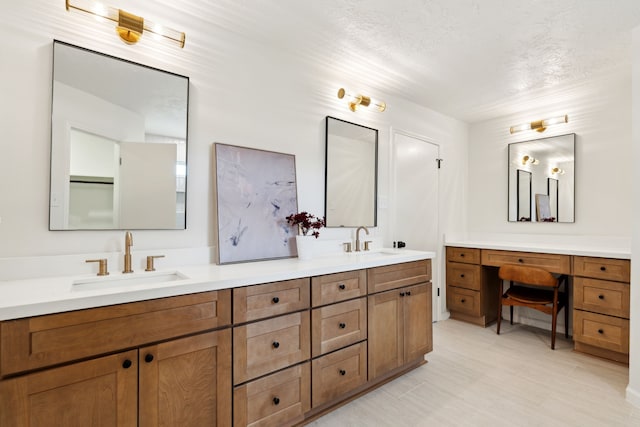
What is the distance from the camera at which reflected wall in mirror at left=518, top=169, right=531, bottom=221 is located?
356 cm

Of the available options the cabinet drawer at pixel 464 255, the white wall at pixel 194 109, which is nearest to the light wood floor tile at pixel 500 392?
the cabinet drawer at pixel 464 255

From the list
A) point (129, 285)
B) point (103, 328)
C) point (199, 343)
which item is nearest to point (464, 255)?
point (199, 343)

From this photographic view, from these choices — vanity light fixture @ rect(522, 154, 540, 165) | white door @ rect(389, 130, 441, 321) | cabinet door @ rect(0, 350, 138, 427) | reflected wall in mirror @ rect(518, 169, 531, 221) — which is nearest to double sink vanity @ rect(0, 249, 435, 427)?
cabinet door @ rect(0, 350, 138, 427)

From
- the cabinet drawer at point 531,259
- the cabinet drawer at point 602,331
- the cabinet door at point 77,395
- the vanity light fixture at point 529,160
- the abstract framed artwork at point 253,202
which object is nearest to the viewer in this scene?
the cabinet door at point 77,395

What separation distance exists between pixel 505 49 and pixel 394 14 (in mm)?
1003

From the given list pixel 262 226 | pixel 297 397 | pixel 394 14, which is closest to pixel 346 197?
pixel 262 226

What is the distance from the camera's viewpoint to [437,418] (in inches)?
74.5

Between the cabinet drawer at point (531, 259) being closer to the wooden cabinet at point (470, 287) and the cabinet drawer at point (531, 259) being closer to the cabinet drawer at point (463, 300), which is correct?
the wooden cabinet at point (470, 287)

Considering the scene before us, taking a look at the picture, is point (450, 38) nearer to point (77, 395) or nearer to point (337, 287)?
point (337, 287)

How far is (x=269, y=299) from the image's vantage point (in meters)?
1.64

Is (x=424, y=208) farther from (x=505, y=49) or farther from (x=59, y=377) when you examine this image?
(x=59, y=377)

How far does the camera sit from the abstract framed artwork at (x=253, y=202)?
203 centimetres

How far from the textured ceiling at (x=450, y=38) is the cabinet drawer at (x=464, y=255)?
66.9 inches

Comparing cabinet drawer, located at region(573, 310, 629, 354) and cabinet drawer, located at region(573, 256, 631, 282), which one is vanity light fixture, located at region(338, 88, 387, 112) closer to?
cabinet drawer, located at region(573, 256, 631, 282)
